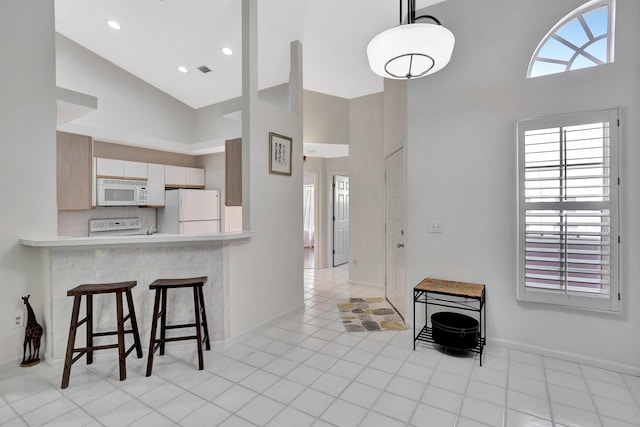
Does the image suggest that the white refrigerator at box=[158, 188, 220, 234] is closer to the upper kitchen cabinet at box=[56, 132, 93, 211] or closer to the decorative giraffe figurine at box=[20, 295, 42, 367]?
the upper kitchen cabinet at box=[56, 132, 93, 211]

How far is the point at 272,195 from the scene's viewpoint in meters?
3.37

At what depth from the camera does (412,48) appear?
165 centimetres

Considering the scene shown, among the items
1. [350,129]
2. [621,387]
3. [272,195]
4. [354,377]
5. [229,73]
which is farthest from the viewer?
[350,129]

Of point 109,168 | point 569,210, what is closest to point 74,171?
point 109,168

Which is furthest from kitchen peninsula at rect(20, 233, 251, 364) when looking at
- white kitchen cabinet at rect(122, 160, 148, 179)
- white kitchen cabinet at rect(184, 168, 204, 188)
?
white kitchen cabinet at rect(184, 168, 204, 188)

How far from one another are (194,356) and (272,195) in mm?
1693

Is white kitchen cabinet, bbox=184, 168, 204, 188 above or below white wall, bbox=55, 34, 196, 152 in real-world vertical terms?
below

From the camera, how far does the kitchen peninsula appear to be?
2367mm

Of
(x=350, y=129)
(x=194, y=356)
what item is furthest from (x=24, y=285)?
(x=350, y=129)

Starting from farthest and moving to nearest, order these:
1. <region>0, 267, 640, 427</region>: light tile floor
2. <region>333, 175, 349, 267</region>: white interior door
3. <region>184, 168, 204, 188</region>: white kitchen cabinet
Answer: <region>333, 175, 349, 267</region>: white interior door → <region>184, 168, 204, 188</region>: white kitchen cabinet → <region>0, 267, 640, 427</region>: light tile floor

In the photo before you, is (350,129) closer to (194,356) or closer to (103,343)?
(194,356)

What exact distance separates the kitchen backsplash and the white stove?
7 cm

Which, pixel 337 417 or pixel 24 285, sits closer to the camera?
pixel 337 417

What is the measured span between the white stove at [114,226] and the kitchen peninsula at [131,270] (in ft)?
8.15
